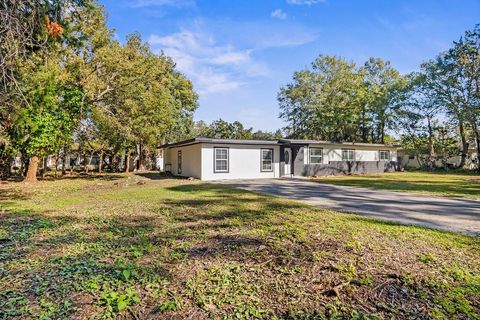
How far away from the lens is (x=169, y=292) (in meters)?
2.86

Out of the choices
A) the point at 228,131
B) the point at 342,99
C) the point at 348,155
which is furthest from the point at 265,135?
the point at 348,155

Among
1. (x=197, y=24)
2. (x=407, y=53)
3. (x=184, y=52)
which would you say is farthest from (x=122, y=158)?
(x=407, y=53)

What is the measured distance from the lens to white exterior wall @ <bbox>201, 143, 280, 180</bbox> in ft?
53.2

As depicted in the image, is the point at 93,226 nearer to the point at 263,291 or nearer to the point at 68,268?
the point at 68,268

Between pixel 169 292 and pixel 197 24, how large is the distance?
970 cm

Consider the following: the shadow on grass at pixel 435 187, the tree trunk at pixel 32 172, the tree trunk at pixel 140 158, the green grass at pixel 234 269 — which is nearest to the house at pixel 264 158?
the shadow on grass at pixel 435 187

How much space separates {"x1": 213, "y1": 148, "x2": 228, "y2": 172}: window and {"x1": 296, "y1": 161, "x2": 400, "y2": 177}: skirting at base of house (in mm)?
5827

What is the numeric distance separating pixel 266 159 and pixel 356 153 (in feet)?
30.5

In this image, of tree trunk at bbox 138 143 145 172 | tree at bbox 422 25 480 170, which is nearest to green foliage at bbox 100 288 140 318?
tree trunk at bbox 138 143 145 172

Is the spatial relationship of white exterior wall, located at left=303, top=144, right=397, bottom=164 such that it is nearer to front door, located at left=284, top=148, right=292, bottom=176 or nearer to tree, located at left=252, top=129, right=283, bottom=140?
front door, located at left=284, top=148, right=292, bottom=176

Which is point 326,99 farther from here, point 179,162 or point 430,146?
point 179,162

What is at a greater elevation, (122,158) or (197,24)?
(197,24)

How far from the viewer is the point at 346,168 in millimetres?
22562

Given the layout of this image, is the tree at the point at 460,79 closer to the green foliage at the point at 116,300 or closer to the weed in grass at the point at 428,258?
the weed in grass at the point at 428,258
